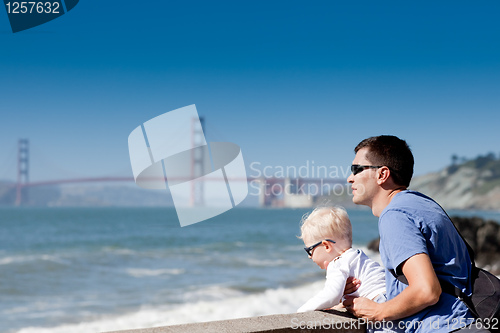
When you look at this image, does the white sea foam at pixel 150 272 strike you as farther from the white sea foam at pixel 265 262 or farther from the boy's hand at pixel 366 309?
the boy's hand at pixel 366 309

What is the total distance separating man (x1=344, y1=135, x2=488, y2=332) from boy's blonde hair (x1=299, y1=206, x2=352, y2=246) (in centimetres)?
25

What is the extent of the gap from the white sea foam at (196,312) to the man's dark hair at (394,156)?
7.17 m

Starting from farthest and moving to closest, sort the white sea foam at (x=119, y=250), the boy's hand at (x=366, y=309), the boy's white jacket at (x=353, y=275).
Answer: the white sea foam at (x=119, y=250) < the boy's white jacket at (x=353, y=275) < the boy's hand at (x=366, y=309)

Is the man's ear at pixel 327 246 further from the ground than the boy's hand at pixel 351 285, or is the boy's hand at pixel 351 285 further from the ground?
the man's ear at pixel 327 246

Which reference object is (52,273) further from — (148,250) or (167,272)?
(148,250)

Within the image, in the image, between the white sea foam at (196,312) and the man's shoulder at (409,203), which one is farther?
the white sea foam at (196,312)

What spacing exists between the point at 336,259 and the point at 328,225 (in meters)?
0.11

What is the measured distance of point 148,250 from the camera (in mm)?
24703

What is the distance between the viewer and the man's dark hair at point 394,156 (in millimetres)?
1542

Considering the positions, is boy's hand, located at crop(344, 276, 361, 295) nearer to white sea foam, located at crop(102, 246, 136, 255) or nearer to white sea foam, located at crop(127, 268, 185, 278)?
white sea foam, located at crop(127, 268, 185, 278)

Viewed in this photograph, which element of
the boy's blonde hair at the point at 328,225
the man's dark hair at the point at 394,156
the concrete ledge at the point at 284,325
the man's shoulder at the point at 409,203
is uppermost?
the man's dark hair at the point at 394,156

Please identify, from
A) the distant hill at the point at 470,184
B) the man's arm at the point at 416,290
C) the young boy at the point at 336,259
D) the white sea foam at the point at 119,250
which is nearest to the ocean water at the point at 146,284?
the white sea foam at the point at 119,250

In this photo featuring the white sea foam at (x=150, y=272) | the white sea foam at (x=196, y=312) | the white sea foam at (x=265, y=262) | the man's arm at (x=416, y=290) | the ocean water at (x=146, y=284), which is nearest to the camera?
the man's arm at (x=416, y=290)

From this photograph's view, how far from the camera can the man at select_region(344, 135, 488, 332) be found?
1324 mm
